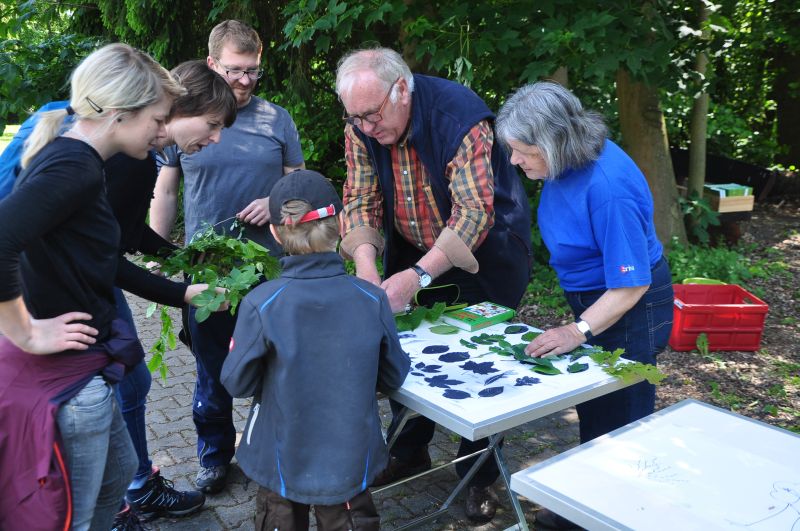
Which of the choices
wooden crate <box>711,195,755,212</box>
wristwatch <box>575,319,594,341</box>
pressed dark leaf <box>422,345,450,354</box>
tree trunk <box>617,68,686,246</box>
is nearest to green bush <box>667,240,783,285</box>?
tree trunk <box>617,68,686,246</box>

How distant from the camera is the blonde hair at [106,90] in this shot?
1.93 m

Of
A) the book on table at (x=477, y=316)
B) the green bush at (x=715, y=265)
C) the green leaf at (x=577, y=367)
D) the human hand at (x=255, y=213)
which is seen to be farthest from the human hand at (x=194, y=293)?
the green bush at (x=715, y=265)

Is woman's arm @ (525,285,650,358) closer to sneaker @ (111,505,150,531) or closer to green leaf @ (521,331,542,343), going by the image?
green leaf @ (521,331,542,343)

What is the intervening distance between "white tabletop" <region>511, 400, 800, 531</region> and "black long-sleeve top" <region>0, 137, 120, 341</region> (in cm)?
125

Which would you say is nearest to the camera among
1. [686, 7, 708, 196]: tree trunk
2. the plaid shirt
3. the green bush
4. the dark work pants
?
the dark work pants

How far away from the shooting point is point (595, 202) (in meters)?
2.49

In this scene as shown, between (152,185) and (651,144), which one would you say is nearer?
(152,185)

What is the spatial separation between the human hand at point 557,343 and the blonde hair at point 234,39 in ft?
6.21

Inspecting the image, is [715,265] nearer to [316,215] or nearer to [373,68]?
[373,68]

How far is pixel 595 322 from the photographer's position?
2.55 metres

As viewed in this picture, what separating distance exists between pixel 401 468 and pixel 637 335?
4.77 feet

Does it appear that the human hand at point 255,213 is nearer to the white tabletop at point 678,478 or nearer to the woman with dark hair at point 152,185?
the woman with dark hair at point 152,185

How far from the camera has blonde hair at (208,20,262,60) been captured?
337 cm

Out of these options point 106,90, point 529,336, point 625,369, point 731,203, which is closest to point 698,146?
point 731,203
